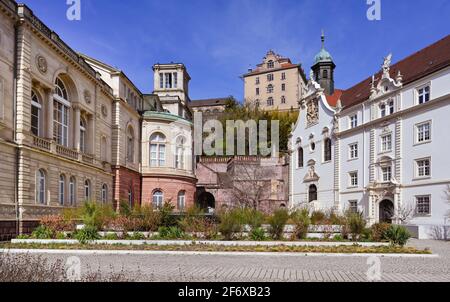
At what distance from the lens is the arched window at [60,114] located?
2648 centimetres

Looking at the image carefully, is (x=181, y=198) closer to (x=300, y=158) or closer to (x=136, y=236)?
(x=300, y=158)

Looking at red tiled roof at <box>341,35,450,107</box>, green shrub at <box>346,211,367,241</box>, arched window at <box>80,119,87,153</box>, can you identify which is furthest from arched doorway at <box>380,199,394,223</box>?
arched window at <box>80,119,87,153</box>

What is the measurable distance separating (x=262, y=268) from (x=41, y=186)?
1660 cm

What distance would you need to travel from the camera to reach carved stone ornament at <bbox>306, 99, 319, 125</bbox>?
155 ft

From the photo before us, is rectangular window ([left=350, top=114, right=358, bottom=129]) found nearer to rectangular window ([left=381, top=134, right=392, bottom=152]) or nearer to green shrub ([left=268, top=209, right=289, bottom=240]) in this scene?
rectangular window ([left=381, top=134, right=392, bottom=152])

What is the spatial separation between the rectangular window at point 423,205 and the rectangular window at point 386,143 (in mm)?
5329

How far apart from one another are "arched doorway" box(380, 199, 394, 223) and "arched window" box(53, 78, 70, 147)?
1034 inches

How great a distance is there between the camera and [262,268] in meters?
11.8

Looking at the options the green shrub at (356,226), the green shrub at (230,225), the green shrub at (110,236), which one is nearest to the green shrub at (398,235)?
the green shrub at (356,226)

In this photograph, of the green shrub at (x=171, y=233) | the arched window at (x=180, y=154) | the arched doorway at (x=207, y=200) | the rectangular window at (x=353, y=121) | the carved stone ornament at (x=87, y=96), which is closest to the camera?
the green shrub at (x=171, y=233)

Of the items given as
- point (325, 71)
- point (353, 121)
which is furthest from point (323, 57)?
point (353, 121)

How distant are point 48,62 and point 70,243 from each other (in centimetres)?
1252

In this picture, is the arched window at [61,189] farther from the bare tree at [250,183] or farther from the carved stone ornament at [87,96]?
the bare tree at [250,183]

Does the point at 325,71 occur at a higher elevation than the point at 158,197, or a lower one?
higher
